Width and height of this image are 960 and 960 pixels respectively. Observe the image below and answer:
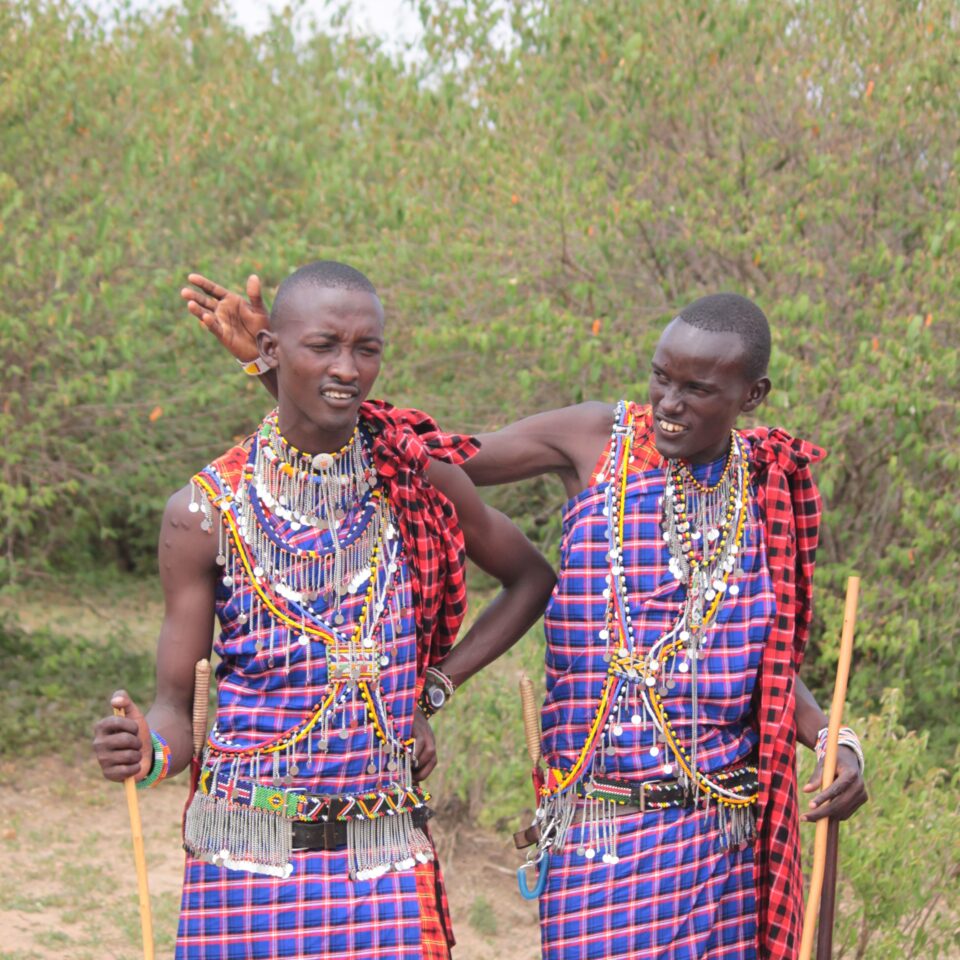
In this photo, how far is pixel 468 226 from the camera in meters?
7.87

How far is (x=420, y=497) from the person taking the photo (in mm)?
3178

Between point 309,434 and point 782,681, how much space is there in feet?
3.65

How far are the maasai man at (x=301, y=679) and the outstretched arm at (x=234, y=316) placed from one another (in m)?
0.06

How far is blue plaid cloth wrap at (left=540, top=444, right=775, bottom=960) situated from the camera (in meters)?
3.21

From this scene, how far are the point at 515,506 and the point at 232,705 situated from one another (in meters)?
5.70

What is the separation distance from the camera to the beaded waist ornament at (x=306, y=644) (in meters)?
2.94

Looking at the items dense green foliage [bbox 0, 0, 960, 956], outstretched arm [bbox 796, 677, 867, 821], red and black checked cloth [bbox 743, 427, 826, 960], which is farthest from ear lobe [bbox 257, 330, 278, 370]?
dense green foliage [bbox 0, 0, 960, 956]

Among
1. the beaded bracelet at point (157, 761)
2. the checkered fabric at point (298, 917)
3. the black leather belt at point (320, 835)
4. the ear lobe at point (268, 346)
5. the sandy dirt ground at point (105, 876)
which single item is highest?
the ear lobe at point (268, 346)

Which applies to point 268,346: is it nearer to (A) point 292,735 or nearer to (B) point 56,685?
(A) point 292,735

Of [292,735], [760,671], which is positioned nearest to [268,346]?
[292,735]

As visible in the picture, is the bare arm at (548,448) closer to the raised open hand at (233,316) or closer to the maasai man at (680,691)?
the maasai man at (680,691)

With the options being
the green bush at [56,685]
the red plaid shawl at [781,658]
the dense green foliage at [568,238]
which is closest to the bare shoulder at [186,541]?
the red plaid shawl at [781,658]

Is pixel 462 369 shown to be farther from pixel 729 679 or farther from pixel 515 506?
pixel 729 679

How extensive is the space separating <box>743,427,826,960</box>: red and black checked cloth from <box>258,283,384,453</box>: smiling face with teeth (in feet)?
3.23
